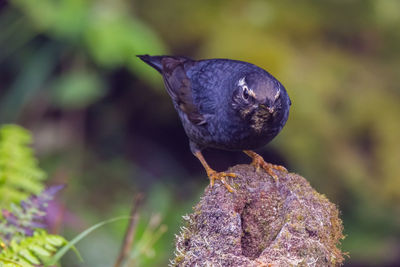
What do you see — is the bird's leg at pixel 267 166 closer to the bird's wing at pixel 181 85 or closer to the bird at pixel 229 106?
the bird at pixel 229 106

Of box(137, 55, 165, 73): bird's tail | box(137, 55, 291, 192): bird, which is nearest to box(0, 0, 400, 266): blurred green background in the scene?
box(137, 55, 165, 73): bird's tail

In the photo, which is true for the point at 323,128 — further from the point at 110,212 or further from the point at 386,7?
the point at 110,212

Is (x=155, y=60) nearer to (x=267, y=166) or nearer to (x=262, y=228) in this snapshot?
(x=267, y=166)

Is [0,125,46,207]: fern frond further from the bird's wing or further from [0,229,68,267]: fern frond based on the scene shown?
the bird's wing

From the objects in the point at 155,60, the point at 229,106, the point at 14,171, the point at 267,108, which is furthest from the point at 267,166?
the point at 155,60

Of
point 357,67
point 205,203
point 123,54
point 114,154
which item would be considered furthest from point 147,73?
point 205,203

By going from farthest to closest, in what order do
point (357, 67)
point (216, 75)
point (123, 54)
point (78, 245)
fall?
point (357, 67) → point (123, 54) → point (78, 245) → point (216, 75)

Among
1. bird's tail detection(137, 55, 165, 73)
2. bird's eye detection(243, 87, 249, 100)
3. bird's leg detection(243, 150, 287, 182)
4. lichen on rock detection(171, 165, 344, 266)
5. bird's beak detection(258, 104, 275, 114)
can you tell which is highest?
bird's tail detection(137, 55, 165, 73)
